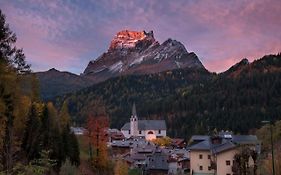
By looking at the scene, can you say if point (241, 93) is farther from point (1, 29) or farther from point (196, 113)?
point (1, 29)

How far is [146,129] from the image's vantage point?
562 ft

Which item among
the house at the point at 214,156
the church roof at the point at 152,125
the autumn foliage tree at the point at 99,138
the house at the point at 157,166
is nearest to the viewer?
the autumn foliage tree at the point at 99,138

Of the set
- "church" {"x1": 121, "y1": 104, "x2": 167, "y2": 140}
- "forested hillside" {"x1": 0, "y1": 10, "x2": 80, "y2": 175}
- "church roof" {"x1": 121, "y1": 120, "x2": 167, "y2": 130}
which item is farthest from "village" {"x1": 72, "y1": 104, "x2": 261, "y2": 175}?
"church roof" {"x1": 121, "y1": 120, "x2": 167, "y2": 130}

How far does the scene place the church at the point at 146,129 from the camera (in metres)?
168

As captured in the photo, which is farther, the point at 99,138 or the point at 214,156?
the point at 214,156

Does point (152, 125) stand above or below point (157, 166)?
above

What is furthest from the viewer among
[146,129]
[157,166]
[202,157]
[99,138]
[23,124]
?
[146,129]

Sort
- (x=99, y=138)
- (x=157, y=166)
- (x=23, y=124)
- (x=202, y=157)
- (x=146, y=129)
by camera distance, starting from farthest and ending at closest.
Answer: (x=146, y=129), (x=157, y=166), (x=202, y=157), (x=99, y=138), (x=23, y=124)

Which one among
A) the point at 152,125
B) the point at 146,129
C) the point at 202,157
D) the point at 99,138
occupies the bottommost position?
the point at 202,157

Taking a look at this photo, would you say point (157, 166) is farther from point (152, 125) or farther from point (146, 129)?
point (146, 129)

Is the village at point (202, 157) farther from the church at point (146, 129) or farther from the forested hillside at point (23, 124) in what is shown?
the church at point (146, 129)

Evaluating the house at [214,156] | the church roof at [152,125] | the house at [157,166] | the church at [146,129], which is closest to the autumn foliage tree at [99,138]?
the house at [214,156]

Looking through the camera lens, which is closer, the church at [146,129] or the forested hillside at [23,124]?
the forested hillside at [23,124]

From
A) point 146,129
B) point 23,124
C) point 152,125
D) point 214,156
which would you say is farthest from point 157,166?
point 146,129
